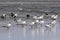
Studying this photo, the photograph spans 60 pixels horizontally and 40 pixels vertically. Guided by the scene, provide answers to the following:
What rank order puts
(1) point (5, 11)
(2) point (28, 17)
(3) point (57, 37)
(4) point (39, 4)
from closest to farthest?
(3) point (57, 37) < (2) point (28, 17) < (1) point (5, 11) < (4) point (39, 4)

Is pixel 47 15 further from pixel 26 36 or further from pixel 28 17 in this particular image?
pixel 26 36

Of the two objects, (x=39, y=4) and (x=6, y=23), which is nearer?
(x=6, y=23)

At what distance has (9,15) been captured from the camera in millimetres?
11172

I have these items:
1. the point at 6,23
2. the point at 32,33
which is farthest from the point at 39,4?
the point at 32,33

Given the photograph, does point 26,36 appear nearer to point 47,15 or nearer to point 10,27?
point 10,27

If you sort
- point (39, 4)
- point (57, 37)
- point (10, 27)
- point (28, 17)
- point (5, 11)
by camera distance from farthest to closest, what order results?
point (39, 4) < point (5, 11) < point (28, 17) < point (10, 27) < point (57, 37)

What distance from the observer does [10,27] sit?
944 centimetres

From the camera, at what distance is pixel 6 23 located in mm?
10000

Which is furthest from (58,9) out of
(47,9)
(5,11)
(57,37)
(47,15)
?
(57,37)

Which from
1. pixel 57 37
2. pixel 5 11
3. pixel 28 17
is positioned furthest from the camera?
pixel 5 11

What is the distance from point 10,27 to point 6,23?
0.60 meters

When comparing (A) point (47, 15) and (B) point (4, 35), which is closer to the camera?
(B) point (4, 35)

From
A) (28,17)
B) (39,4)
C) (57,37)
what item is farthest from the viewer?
(39,4)

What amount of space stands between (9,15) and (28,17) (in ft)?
2.52
